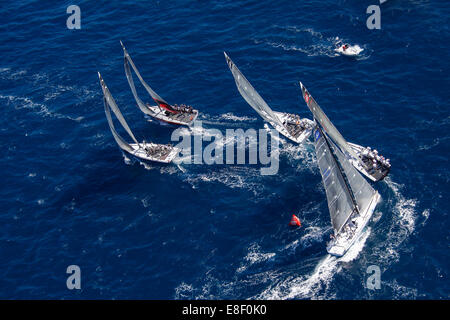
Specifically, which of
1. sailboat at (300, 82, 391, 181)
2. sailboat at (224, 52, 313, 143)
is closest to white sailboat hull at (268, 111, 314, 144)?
sailboat at (224, 52, 313, 143)

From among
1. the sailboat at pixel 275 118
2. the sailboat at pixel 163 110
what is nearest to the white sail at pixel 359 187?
the sailboat at pixel 275 118

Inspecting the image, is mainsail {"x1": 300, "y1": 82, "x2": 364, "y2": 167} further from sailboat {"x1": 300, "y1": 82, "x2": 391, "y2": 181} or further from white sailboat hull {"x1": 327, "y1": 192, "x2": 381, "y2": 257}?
white sailboat hull {"x1": 327, "y1": 192, "x2": 381, "y2": 257}

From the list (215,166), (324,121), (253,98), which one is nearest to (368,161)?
(324,121)

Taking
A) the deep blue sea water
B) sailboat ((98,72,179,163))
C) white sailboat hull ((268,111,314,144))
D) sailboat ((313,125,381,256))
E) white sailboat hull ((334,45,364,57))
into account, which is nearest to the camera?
sailboat ((313,125,381,256))

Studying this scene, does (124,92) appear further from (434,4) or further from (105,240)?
(434,4)

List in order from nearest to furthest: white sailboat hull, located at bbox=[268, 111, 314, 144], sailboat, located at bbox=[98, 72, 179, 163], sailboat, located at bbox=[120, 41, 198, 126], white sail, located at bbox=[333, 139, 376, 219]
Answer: white sail, located at bbox=[333, 139, 376, 219]
sailboat, located at bbox=[98, 72, 179, 163]
white sailboat hull, located at bbox=[268, 111, 314, 144]
sailboat, located at bbox=[120, 41, 198, 126]

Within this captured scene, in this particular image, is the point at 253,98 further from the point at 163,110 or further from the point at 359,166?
the point at 359,166

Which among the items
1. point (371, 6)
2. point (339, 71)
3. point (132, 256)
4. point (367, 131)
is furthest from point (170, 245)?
point (371, 6)
